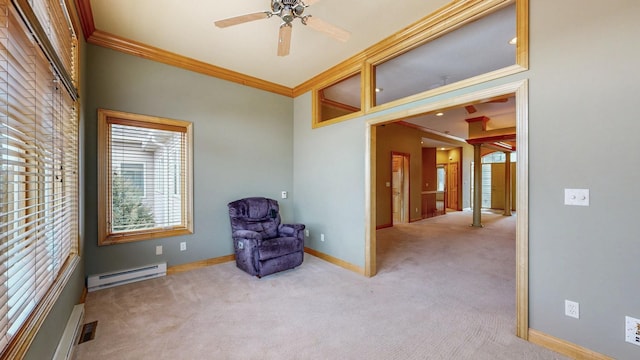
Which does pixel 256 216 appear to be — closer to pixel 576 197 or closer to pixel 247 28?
pixel 247 28

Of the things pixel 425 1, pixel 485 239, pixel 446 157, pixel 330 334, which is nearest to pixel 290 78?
pixel 425 1

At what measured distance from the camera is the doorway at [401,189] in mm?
7559

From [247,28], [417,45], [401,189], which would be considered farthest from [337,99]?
[401,189]

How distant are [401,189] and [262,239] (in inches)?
211

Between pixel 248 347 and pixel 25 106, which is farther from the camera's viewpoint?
pixel 248 347

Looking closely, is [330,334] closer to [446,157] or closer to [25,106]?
[25,106]

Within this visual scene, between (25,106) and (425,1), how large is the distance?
9.70ft

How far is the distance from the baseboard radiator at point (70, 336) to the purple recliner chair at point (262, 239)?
5.23 ft

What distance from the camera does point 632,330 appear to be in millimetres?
1650

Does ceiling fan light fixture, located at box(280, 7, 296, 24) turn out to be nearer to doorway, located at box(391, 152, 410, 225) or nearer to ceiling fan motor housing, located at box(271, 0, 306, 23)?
ceiling fan motor housing, located at box(271, 0, 306, 23)

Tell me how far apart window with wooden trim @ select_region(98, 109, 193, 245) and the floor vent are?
1.08 metres

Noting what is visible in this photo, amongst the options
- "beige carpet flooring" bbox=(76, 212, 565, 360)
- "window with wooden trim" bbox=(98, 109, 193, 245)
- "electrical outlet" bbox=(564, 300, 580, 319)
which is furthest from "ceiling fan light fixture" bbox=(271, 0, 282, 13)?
"electrical outlet" bbox=(564, 300, 580, 319)

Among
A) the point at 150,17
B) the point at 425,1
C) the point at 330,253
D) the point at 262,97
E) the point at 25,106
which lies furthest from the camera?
the point at 262,97

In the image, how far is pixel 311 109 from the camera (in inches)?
171
